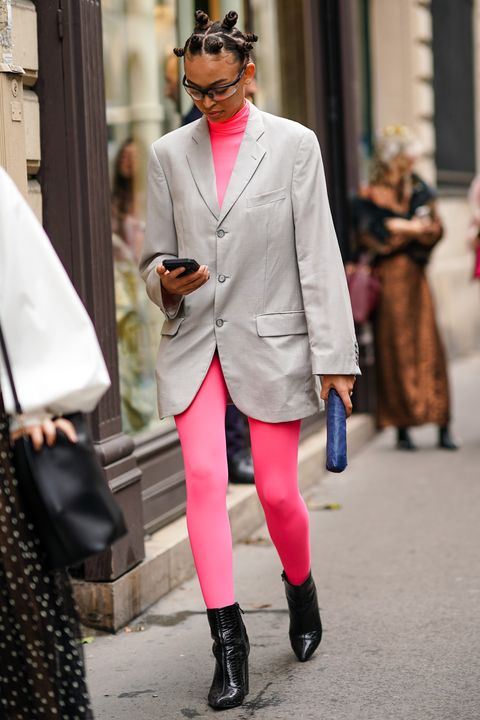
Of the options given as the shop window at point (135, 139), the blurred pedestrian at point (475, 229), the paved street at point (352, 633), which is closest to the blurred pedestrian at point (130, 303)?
the shop window at point (135, 139)

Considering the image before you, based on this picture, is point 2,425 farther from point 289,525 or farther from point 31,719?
point 289,525

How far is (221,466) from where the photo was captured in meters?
3.89

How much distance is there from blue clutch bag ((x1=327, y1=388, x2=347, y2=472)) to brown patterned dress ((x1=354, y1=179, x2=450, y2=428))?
4.66 metres

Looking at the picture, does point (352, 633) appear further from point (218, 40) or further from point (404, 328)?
point (404, 328)

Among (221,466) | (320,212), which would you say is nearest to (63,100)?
(320,212)

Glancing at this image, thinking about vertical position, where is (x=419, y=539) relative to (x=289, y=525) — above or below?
below

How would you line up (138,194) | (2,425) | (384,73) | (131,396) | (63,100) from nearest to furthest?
1. (2,425)
2. (63,100)
3. (131,396)
4. (138,194)
5. (384,73)

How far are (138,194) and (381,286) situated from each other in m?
2.73

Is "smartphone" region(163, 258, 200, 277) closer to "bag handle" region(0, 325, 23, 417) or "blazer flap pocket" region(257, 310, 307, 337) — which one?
"blazer flap pocket" region(257, 310, 307, 337)

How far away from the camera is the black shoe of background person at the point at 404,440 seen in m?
8.65

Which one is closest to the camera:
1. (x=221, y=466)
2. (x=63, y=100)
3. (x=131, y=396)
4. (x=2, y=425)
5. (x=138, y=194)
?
(x=2, y=425)

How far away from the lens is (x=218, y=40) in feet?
12.4

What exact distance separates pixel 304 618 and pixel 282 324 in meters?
1.00

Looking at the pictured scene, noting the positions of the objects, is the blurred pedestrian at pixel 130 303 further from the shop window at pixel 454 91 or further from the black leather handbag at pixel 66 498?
the shop window at pixel 454 91
